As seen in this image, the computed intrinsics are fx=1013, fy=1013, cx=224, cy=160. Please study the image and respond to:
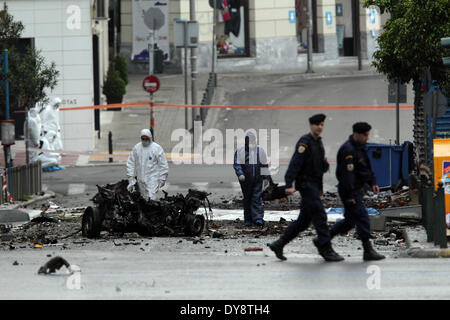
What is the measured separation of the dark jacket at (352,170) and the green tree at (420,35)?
6.61m

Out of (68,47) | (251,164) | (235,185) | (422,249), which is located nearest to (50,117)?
(68,47)

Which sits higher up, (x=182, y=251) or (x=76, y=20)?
(x=76, y=20)

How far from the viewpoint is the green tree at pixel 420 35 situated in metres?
18.0

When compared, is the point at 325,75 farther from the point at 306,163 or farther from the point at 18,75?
the point at 306,163

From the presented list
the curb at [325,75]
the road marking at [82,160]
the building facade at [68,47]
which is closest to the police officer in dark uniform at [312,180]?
the road marking at [82,160]

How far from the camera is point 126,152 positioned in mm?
31422

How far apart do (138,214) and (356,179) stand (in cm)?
403

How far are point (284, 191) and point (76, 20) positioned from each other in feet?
74.3

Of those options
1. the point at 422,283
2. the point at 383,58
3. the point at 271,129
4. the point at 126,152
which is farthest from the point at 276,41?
the point at 422,283

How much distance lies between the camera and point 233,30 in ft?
165

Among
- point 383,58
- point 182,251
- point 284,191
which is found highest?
point 383,58

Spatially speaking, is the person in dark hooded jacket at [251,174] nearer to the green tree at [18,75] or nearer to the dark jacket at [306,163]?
the dark jacket at [306,163]
